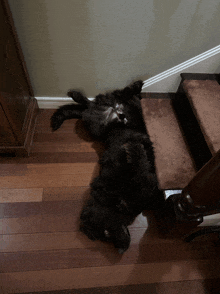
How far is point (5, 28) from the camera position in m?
1.01

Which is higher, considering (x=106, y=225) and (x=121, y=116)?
(x=121, y=116)

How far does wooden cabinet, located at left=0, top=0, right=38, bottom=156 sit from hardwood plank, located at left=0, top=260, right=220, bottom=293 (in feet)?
2.61

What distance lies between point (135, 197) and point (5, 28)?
1202 mm

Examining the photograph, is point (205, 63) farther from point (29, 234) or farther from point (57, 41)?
point (29, 234)

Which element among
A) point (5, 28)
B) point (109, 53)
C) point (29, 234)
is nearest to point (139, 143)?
point (109, 53)

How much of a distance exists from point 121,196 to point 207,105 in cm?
87

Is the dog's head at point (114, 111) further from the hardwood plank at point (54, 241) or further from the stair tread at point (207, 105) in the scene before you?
the hardwood plank at point (54, 241)

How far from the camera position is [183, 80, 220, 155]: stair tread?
3.80 feet

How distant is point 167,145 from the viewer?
133cm

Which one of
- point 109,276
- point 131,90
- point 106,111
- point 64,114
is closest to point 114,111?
point 106,111

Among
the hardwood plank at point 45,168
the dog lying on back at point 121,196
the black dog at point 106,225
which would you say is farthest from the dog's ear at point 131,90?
the black dog at point 106,225

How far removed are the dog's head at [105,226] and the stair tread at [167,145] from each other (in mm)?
356

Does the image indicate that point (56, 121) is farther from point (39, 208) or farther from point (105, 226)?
point (105, 226)

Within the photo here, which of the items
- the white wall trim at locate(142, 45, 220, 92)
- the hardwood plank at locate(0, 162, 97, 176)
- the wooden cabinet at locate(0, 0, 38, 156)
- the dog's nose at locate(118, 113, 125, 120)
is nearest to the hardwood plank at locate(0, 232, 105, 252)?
the hardwood plank at locate(0, 162, 97, 176)
